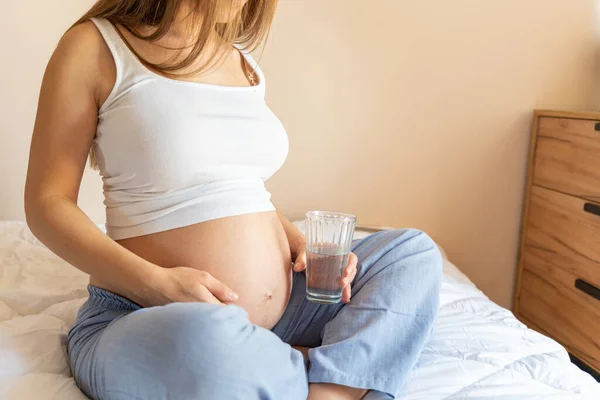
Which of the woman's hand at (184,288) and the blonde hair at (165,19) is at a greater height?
the blonde hair at (165,19)

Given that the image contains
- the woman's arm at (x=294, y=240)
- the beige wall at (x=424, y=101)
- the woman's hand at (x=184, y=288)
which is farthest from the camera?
the beige wall at (x=424, y=101)

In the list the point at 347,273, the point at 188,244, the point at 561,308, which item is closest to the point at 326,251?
the point at 347,273

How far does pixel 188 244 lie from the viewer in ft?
2.97

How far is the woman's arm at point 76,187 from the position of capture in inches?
32.1

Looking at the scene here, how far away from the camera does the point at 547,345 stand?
3.61 ft

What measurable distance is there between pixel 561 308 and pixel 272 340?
4.12 feet

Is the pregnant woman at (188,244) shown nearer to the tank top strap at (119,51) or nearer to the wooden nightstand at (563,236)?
the tank top strap at (119,51)

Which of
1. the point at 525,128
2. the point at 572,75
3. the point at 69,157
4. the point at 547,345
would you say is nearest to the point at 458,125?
the point at 525,128

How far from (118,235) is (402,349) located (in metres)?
0.45

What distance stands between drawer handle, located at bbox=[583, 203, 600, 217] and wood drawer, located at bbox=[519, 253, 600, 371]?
0.19m

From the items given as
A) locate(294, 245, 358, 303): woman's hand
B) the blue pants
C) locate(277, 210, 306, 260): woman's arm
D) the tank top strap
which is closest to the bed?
the blue pants

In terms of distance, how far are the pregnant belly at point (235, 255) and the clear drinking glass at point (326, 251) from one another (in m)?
0.09

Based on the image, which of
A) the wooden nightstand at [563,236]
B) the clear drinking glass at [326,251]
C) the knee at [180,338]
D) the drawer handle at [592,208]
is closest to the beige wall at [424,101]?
the wooden nightstand at [563,236]

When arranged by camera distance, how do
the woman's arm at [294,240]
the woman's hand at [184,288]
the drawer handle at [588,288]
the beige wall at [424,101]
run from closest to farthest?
the woman's hand at [184,288] → the woman's arm at [294,240] → the drawer handle at [588,288] → the beige wall at [424,101]
